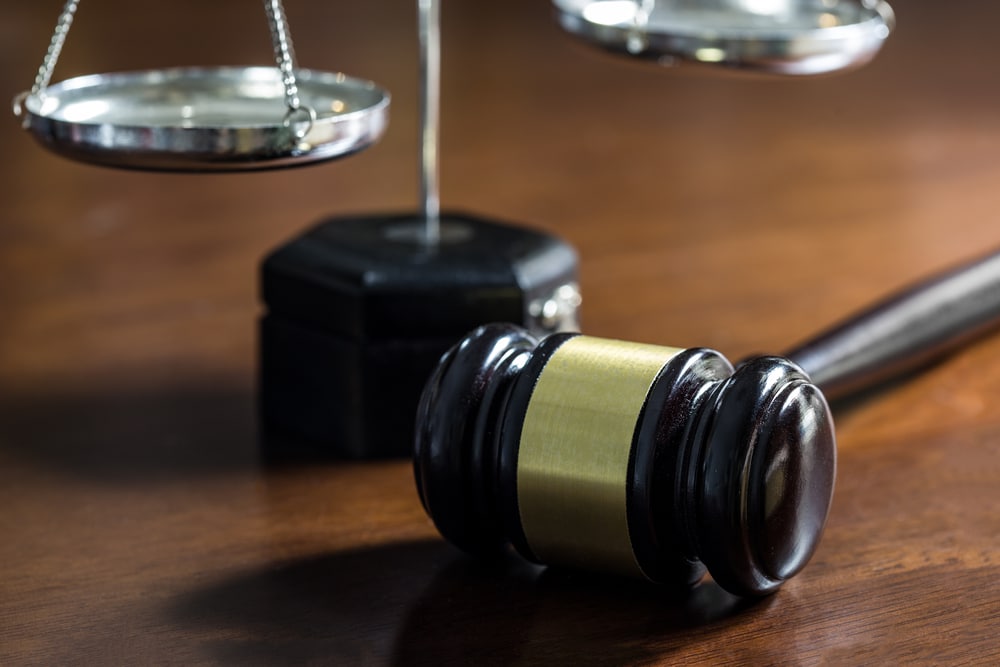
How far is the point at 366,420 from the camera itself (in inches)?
41.3

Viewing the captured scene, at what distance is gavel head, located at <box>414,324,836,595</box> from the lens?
77 centimetres

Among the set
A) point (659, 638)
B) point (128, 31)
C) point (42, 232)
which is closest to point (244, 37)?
point (128, 31)

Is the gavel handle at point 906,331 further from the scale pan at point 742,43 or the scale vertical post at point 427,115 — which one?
the scale vertical post at point 427,115

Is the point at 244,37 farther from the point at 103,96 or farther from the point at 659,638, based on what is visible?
the point at 659,638

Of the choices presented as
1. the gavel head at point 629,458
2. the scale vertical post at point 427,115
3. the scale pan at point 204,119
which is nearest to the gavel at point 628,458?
the gavel head at point 629,458

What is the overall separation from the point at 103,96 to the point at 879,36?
576 millimetres

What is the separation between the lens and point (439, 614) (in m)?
0.82

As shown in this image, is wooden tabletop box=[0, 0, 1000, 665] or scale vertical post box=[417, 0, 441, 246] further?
scale vertical post box=[417, 0, 441, 246]

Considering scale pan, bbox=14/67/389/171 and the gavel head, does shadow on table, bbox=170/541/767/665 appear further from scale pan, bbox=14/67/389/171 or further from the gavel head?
scale pan, bbox=14/67/389/171

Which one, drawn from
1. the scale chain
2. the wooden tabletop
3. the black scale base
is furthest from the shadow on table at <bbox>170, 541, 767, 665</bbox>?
the scale chain

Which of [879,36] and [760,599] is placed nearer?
[760,599]

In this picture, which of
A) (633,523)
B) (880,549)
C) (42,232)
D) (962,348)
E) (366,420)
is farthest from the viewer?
(42,232)

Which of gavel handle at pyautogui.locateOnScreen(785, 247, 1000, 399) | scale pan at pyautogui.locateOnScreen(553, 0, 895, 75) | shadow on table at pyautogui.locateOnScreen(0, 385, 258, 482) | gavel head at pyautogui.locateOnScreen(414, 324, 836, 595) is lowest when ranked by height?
shadow on table at pyautogui.locateOnScreen(0, 385, 258, 482)

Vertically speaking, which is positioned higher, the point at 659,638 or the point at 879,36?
the point at 879,36
